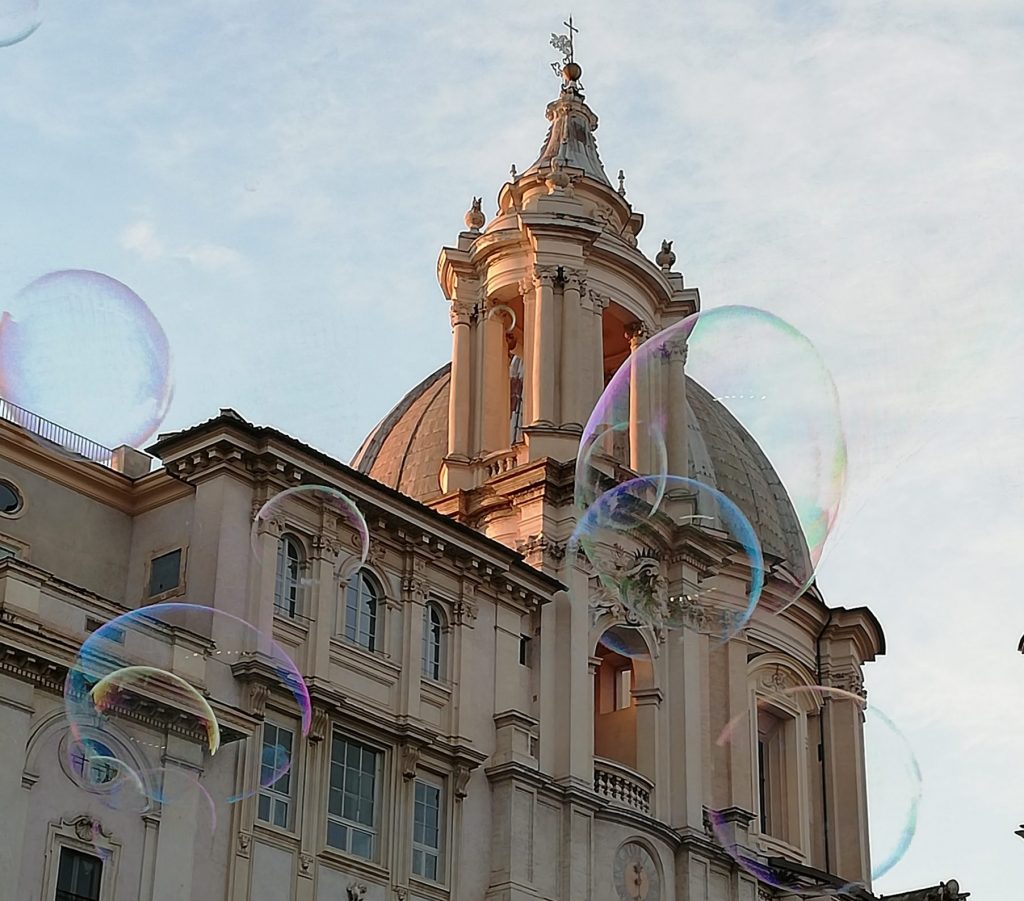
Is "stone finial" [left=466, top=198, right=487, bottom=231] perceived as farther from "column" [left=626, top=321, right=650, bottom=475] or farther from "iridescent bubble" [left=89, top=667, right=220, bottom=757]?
"iridescent bubble" [left=89, top=667, right=220, bottom=757]

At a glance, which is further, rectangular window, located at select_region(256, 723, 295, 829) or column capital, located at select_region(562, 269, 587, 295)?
column capital, located at select_region(562, 269, 587, 295)

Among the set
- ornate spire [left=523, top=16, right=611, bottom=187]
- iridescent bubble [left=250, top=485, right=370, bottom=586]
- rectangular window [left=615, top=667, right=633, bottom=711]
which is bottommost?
iridescent bubble [left=250, top=485, right=370, bottom=586]

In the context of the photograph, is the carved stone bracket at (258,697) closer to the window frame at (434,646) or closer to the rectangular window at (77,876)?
the window frame at (434,646)

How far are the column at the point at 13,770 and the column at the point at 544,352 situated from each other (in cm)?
2247

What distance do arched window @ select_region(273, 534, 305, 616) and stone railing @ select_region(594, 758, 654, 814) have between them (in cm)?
1048

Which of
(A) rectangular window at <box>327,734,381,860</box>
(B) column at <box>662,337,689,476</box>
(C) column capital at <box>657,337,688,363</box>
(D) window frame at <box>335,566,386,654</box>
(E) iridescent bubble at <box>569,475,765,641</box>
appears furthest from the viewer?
(C) column capital at <box>657,337,688,363</box>

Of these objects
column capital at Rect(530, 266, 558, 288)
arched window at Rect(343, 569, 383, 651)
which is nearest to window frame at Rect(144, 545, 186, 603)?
arched window at Rect(343, 569, 383, 651)

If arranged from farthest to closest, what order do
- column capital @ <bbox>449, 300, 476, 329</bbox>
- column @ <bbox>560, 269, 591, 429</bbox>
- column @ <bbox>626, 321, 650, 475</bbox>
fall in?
column capital @ <bbox>449, 300, 476, 329</bbox> < column @ <bbox>626, 321, 650, 475</bbox> < column @ <bbox>560, 269, 591, 429</bbox>

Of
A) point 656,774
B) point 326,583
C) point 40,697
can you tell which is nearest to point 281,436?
point 326,583

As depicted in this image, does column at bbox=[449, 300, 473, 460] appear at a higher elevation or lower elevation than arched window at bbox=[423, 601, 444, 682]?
higher

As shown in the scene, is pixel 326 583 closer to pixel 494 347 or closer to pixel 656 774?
pixel 656 774

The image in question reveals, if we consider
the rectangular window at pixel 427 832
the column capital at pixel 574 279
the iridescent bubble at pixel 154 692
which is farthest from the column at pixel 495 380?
the iridescent bubble at pixel 154 692

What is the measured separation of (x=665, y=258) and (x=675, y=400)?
19.0ft

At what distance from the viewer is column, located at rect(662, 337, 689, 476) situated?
6100 cm
